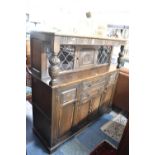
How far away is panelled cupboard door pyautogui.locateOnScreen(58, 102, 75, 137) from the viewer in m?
1.49

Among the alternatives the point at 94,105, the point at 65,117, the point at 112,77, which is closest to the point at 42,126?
the point at 65,117

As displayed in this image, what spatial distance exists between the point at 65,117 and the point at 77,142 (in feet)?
1.74

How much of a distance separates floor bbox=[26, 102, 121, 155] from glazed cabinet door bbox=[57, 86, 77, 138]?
0.73 feet

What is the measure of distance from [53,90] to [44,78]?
0.23m

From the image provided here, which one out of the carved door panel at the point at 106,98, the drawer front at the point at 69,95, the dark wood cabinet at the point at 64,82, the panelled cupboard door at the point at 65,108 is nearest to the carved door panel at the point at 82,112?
the dark wood cabinet at the point at 64,82

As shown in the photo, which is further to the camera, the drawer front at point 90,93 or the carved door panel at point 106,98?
the carved door panel at point 106,98

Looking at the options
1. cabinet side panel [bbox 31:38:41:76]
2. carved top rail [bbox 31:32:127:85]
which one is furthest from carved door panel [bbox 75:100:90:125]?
cabinet side panel [bbox 31:38:41:76]

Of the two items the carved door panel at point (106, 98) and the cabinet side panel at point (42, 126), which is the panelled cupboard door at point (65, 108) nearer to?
the cabinet side panel at point (42, 126)

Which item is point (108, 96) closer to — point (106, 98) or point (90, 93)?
point (106, 98)

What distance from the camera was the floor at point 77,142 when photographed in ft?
5.47

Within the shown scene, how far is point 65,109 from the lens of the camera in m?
1.51
